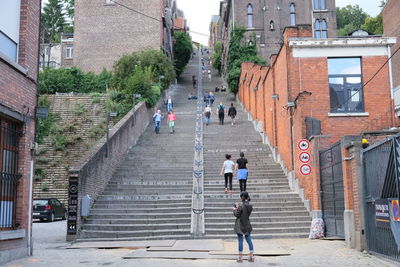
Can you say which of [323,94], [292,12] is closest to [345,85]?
[323,94]

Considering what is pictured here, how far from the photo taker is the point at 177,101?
39188 mm

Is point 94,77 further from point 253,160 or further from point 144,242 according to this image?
point 144,242

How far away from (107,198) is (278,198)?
5884 mm

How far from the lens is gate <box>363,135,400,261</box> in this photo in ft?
28.3

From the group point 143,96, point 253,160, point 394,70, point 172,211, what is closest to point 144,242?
point 172,211

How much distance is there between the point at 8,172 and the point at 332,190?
8329 mm

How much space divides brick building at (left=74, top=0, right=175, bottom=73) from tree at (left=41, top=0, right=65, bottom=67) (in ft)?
76.7

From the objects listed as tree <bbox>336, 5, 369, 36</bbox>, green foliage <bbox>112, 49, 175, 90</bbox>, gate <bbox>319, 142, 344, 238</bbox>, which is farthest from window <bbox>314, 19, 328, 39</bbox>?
gate <bbox>319, 142, 344, 238</bbox>

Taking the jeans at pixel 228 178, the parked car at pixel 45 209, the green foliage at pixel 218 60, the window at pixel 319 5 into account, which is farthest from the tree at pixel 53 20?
the jeans at pixel 228 178

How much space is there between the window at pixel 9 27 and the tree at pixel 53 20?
5703 centimetres

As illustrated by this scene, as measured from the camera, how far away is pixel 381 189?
9.44 meters

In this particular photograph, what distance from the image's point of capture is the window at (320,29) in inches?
2115

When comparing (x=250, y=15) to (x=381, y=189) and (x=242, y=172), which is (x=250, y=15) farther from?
(x=381, y=189)

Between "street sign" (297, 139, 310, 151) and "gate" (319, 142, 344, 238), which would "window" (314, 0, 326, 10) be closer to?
"street sign" (297, 139, 310, 151)
